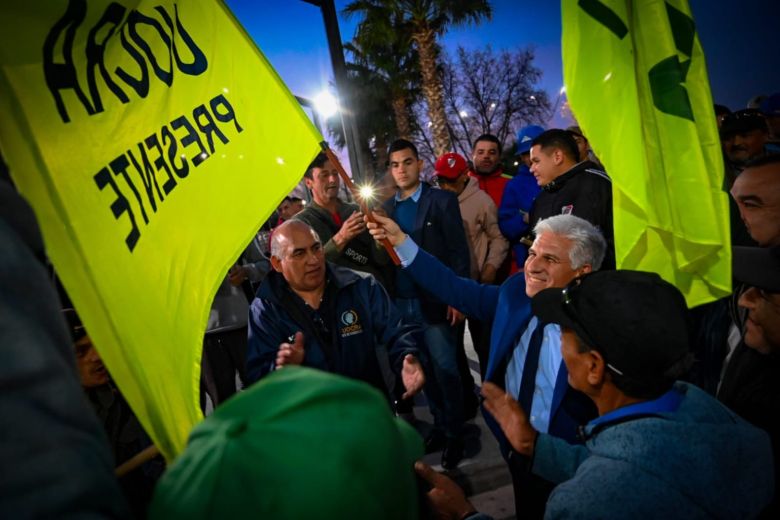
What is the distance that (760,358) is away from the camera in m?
1.78

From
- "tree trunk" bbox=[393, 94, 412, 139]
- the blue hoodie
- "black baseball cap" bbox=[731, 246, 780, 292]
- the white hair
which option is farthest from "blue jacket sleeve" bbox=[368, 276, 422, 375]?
"tree trunk" bbox=[393, 94, 412, 139]

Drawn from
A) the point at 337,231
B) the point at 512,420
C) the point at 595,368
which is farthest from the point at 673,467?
the point at 337,231

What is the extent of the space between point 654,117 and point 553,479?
1.80 meters

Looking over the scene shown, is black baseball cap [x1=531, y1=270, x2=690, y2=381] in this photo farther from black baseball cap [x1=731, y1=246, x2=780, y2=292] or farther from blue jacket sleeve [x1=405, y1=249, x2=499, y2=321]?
blue jacket sleeve [x1=405, y1=249, x2=499, y2=321]

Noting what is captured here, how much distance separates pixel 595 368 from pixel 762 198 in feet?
5.17

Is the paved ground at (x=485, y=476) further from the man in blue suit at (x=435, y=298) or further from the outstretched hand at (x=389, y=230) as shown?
the outstretched hand at (x=389, y=230)

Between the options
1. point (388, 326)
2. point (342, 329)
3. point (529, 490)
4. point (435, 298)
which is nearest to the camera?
point (529, 490)

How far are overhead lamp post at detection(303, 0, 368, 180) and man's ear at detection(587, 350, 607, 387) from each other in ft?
12.9

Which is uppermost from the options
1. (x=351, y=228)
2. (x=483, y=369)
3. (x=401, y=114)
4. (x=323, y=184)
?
(x=401, y=114)

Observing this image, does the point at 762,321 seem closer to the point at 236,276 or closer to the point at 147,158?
the point at 147,158

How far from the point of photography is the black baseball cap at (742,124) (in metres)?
4.02

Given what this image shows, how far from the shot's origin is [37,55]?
1.16 m

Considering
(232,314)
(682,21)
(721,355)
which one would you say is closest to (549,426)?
(721,355)

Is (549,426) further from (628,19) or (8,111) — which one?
(8,111)
